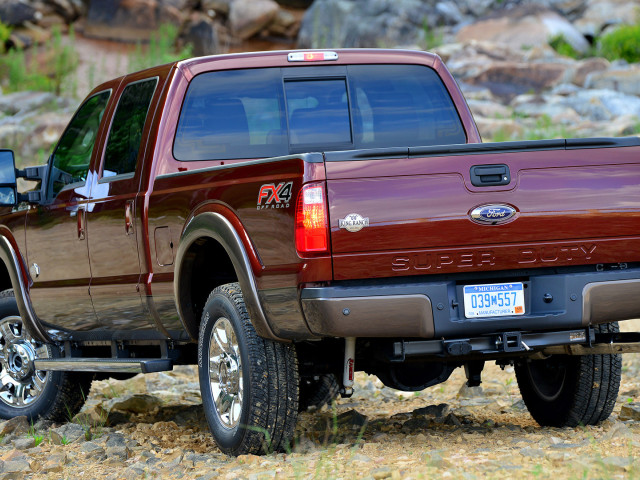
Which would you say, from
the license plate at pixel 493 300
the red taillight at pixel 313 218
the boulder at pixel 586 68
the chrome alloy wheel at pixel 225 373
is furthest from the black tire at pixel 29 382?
the boulder at pixel 586 68

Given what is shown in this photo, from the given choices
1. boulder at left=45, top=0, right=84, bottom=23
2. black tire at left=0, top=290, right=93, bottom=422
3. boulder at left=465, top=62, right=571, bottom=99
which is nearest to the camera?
black tire at left=0, top=290, right=93, bottom=422

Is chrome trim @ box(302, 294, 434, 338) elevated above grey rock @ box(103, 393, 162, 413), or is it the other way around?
chrome trim @ box(302, 294, 434, 338)

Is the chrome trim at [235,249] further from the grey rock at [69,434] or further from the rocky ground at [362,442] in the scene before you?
the grey rock at [69,434]

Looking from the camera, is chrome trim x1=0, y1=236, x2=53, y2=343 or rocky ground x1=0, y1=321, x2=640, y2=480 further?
chrome trim x1=0, y1=236, x2=53, y2=343

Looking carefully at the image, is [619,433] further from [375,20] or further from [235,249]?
[375,20]

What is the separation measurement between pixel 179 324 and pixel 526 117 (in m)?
14.9

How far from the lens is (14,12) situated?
27062mm

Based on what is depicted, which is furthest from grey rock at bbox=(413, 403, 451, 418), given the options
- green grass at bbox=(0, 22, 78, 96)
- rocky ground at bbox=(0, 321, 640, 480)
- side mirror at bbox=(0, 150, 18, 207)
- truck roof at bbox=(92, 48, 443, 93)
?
green grass at bbox=(0, 22, 78, 96)

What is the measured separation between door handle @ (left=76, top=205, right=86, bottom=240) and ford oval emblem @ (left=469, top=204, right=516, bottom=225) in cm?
270

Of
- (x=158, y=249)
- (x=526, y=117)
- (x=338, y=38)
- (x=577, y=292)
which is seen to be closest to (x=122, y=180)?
(x=158, y=249)

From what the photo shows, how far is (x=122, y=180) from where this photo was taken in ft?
19.6

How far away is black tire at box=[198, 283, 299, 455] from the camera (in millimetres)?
4781

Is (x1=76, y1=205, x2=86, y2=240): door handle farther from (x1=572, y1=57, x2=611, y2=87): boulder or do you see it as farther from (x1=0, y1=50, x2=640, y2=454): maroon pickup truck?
(x1=572, y1=57, x2=611, y2=87): boulder

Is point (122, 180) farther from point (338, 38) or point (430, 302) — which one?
point (338, 38)
